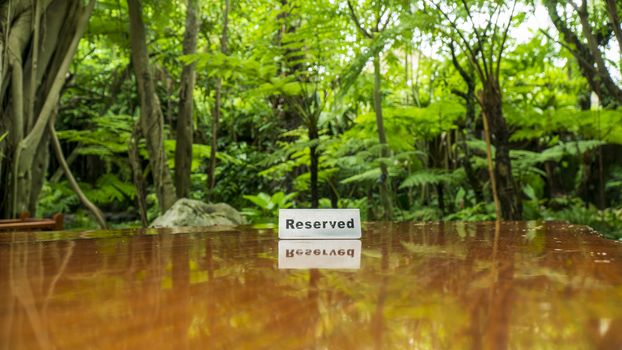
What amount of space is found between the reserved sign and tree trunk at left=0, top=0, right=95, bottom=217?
175cm

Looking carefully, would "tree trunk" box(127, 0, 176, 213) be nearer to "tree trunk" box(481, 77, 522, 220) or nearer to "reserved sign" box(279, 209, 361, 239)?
"tree trunk" box(481, 77, 522, 220)

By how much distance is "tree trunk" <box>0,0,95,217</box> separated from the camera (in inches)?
81.0

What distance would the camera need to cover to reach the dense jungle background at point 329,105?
2230 millimetres

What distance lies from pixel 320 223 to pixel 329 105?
3.56 metres

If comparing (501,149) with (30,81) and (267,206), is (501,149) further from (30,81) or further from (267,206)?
(267,206)

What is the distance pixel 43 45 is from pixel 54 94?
207mm

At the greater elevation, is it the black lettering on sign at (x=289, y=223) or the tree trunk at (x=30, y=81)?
the tree trunk at (x=30, y=81)

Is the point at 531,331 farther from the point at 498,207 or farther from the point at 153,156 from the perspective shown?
the point at 153,156

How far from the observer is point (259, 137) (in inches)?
229

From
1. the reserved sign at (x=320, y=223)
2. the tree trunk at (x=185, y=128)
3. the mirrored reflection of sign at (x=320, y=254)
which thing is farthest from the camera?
the tree trunk at (x=185, y=128)

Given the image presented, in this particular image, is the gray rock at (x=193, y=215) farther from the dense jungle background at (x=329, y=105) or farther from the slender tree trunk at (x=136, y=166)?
the slender tree trunk at (x=136, y=166)

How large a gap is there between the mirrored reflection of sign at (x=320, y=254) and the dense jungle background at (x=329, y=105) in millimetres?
1692

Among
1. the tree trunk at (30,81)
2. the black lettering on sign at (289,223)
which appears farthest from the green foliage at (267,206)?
the black lettering on sign at (289,223)

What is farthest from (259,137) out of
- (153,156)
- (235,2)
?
(153,156)
